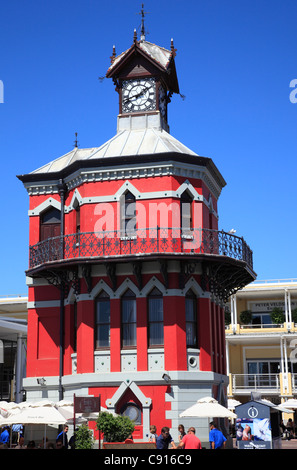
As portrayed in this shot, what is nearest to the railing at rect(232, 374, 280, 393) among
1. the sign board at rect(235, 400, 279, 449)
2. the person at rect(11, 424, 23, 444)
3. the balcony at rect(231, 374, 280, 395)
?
→ the balcony at rect(231, 374, 280, 395)

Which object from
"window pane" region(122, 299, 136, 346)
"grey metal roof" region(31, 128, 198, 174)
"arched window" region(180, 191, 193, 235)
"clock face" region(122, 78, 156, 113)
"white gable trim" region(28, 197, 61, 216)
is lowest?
"window pane" region(122, 299, 136, 346)

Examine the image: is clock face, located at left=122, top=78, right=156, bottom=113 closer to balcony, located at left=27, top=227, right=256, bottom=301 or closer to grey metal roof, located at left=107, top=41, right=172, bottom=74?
grey metal roof, located at left=107, top=41, right=172, bottom=74

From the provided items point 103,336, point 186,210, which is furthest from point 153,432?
point 186,210

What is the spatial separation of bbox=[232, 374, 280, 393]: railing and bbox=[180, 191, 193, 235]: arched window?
69.5 ft

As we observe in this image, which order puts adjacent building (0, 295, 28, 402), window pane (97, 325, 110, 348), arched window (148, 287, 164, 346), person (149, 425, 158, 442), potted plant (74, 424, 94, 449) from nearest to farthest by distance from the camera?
person (149, 425, 158, 442) → potted plant (74, 424, 94, 449) → arched window (148, 287, 164, 346) → window pane (97, 325, 110, 348) → adjacent building (0, 295, 28, 402)

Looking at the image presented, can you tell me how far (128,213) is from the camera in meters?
27.3

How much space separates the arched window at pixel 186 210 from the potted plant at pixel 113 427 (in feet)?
26.8

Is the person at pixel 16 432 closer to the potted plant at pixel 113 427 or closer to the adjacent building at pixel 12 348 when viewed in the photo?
the adjacent building at pixel 12 348

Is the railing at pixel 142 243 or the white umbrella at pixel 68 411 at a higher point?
the railing at pixel 142 243

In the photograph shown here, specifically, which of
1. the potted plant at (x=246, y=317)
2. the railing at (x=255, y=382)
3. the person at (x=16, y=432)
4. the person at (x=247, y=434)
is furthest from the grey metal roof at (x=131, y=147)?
the potted plant at (x=246, y=317)

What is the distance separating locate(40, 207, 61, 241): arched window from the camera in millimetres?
29391

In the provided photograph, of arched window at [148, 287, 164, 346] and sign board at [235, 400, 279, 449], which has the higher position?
arched window at [148, 287, 164, 346]

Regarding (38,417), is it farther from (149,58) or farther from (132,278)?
(149,58)

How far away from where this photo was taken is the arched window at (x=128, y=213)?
27078 millimetres
